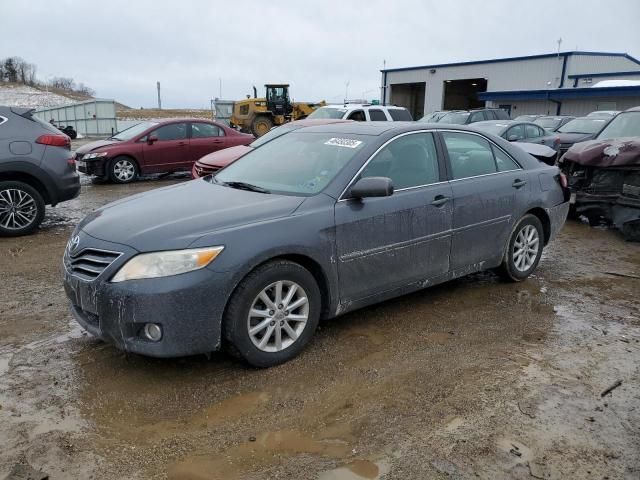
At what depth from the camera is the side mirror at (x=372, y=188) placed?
3.94 meters

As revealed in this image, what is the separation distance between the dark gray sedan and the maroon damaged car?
9.45 ft

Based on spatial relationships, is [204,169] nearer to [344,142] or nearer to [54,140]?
[54,140]

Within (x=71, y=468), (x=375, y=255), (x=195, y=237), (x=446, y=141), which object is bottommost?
(x=71, y=468)

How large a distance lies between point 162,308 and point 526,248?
150 inches

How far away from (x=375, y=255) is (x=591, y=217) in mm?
5802

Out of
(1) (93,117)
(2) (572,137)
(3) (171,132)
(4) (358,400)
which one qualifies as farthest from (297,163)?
(1) (93,117)

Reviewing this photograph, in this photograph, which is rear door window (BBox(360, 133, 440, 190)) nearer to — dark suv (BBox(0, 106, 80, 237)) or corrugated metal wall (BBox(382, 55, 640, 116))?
dark suv (BBox(0, 106, 80, 237))

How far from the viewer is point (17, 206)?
7441 millimetres

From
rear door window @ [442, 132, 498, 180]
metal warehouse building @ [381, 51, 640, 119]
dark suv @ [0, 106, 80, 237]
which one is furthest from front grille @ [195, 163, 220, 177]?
metal warehouse building @ [381, 51, 640, 119]

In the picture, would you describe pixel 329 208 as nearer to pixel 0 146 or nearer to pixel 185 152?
pixel 0 146

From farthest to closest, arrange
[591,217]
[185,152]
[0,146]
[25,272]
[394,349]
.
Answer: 1. [185,152]
2. [591,217]
3. [0,146]
4. [25,272]
5. [394,349]

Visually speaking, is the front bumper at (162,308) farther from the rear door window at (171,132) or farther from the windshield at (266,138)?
the rear door window at (171,132)

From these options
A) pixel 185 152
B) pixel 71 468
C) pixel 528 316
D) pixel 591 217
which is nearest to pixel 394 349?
pixel 528 316

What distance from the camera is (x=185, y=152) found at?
1322 centimetres
